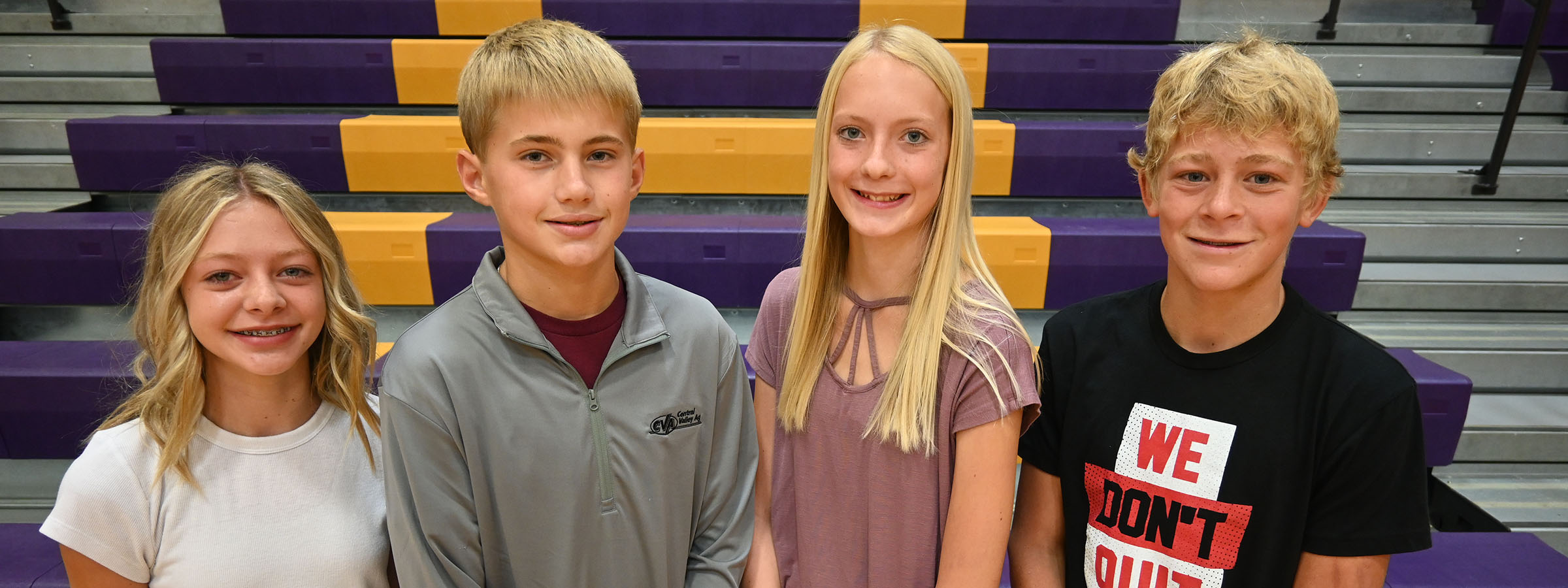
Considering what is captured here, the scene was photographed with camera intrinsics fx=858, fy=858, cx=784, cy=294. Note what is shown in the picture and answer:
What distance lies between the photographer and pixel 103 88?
3084mm

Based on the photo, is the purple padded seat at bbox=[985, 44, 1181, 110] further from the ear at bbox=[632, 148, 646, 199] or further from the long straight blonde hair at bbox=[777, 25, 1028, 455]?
the ear at bbox=[632, 148, 646, 199]

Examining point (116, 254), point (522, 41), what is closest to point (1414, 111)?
point (522, 41)

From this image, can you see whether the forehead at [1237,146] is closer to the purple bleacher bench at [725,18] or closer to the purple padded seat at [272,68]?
the purple bleacher bench at [725,18]

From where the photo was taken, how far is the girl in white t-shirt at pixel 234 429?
1084 mm

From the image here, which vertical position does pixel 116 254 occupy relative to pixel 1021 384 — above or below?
below

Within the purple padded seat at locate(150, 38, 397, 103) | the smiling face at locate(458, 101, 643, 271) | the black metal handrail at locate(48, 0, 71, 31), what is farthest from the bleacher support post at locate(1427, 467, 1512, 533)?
the black metal handrail at locate(48, 0, 71, 31)

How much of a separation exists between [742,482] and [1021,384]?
40 cm

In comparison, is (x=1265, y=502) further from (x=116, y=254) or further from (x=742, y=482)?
(x=116, y=254)

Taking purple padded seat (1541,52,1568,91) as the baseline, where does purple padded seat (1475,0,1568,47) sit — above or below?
above

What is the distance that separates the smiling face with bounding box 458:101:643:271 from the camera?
3.25 ft

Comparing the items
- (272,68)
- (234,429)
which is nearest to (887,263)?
(234,429)

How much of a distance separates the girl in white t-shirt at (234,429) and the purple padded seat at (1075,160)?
2070mm

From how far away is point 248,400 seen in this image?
1172 mm

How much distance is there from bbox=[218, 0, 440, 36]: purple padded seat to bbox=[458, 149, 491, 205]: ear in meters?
2.31
